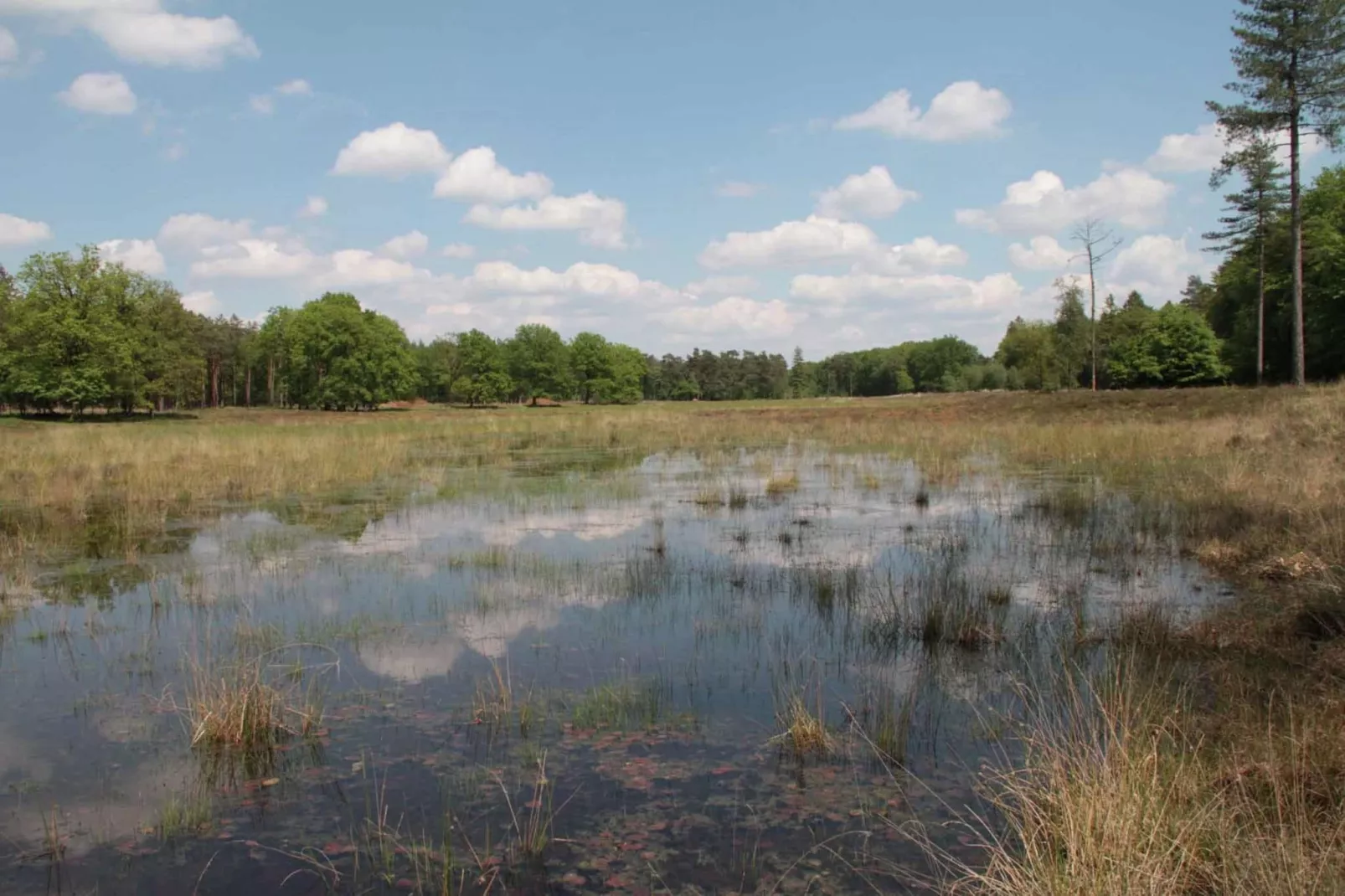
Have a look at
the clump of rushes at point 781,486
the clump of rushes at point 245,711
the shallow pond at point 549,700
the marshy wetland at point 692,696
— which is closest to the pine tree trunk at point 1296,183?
the marshy wetland at point 692,696

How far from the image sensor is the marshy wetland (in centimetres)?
414

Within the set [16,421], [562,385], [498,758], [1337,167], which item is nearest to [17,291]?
[16,421]

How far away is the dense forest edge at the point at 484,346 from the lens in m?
51.3

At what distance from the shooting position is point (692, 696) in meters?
6.49

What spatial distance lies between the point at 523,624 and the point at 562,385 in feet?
354

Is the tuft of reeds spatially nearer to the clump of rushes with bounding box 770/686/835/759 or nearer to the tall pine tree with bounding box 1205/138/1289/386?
the clump of rushes with bounding box 770/686/835/759

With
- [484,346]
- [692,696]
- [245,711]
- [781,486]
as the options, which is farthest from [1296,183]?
[484,346]

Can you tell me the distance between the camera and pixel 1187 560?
1040cm

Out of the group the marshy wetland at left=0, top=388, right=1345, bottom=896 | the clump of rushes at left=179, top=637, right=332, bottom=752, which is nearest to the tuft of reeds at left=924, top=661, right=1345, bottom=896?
the marshy wetland at left=0, top=388, right=1345, bottom=896

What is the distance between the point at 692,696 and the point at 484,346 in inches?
4224

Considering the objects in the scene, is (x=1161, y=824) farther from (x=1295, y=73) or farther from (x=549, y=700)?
(x=1295, y=73)

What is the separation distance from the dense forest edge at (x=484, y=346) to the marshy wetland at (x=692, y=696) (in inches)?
1267

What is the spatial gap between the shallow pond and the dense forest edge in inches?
1338

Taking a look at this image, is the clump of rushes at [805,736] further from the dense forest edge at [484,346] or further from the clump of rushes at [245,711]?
the dense forest edge at [484,346]
